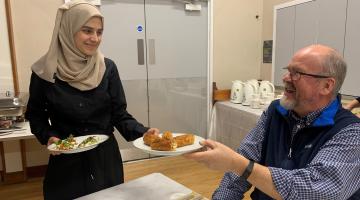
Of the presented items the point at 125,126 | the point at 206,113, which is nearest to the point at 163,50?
the point at 206,113

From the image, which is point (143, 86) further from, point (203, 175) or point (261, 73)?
point (261, 73)

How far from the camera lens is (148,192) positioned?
4.06 ft

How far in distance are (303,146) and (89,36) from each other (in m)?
1.06

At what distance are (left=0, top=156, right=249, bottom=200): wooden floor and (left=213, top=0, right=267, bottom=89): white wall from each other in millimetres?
1257

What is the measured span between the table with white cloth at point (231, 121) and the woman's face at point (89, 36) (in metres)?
2.07

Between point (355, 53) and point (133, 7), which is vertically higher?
point (133, 7)

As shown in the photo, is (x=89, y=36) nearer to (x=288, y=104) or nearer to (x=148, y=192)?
(x=148, y=192)

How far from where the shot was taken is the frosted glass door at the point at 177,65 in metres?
3.60

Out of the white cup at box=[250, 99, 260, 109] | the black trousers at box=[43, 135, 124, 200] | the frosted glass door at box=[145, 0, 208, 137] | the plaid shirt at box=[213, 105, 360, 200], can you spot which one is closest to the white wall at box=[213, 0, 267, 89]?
the frosted glass door at box=[145, 0, 208, 137]

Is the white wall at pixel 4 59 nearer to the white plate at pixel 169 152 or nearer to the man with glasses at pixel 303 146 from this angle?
the white plate at pixel 169 152

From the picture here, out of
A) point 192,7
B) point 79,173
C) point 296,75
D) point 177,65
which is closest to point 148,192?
point 79,173

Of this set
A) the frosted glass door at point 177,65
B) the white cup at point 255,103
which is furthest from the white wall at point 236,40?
the white cup at point 255,103

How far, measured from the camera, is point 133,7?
3418 millimetres

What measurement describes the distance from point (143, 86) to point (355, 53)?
225 centimetres
